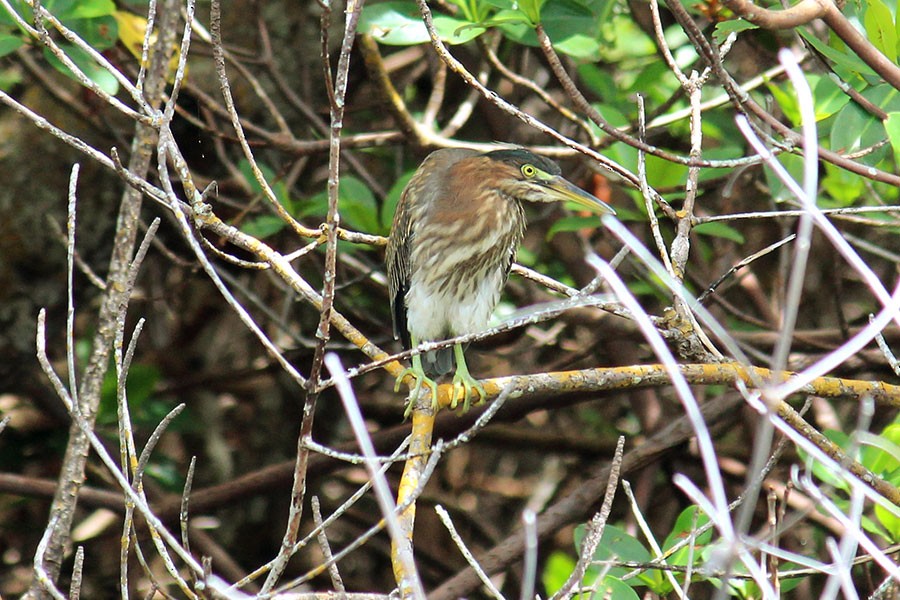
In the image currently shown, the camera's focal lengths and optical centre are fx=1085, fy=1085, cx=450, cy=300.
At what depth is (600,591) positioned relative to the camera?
75.5 inches

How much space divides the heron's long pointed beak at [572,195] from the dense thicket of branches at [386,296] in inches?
4.8

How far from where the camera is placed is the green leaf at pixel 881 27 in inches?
77.4

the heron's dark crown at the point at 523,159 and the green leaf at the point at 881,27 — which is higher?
the green leaf at the point at 881,27

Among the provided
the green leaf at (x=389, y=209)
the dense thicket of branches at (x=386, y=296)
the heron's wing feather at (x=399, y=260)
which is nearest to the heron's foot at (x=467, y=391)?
the dense thicket of branches at (x=386, y=296)

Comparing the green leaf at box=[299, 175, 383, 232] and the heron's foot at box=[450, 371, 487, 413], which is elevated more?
the green leaf at box=[299, 175, 383, 232]

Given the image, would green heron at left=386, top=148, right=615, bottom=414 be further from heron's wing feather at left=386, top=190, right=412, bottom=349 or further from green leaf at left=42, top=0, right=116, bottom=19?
green leaf at left=42, top=0, right=116, bottom=19

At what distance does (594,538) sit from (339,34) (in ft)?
8.29

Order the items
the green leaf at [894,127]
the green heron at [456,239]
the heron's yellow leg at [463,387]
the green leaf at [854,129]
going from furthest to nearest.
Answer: the green heron at [456,239] → the heron's yellow leg at [463,387] → the green leaf at [854,129] → the green leaf at [894,127]

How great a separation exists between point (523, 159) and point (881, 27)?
1137 millimetres

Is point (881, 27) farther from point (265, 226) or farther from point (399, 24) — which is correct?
point (265, 226)

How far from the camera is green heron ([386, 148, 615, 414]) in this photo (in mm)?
3033

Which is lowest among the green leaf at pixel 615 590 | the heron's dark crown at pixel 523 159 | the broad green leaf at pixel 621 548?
the broad green leaf at pixel 621 548

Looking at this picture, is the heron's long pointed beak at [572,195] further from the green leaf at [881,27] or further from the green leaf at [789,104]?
the green leaf at [881,27]

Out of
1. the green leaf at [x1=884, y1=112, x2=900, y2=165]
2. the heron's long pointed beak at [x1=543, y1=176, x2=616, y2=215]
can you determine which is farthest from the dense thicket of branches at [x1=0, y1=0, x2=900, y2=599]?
the heron's long pointed beak at [x1=543, y1=176, x2=616, y2=215]
